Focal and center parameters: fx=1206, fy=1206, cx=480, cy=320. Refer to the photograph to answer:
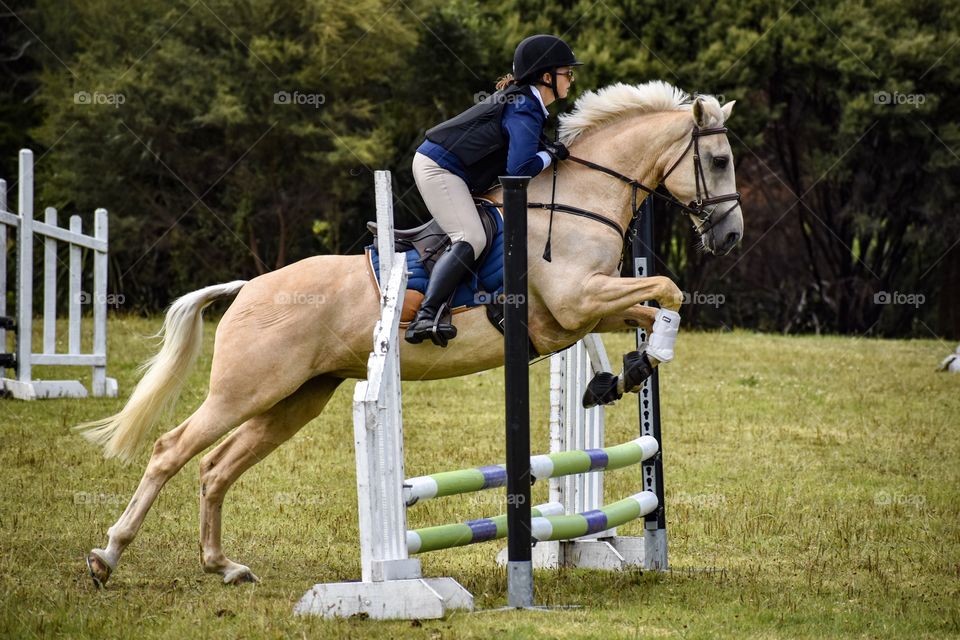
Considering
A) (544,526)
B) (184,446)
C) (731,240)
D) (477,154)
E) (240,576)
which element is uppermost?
(477,154)

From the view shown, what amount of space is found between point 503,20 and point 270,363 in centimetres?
1895

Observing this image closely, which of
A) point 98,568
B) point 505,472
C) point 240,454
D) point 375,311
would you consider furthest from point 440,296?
point 98,568

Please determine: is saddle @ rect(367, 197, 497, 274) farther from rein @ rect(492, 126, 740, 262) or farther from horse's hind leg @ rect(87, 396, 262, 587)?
horse's hind leg @ rect(87, 396, 262, 587)

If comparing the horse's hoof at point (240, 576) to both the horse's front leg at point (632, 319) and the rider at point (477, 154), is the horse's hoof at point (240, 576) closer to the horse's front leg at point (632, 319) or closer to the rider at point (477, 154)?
the rider at point (477, 154)

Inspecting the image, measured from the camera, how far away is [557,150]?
604cm

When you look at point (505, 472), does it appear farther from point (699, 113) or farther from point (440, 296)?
point (699, 113)

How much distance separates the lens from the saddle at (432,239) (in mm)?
5871

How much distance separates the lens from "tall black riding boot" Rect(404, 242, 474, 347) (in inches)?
222

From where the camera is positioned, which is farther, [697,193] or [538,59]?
[697,193]

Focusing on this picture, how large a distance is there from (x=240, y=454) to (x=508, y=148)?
207cm

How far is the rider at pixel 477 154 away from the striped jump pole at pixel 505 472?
0.71m

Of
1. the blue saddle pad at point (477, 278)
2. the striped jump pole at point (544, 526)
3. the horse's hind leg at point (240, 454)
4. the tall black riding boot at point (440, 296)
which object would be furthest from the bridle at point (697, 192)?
the horse's hind leg at point (240, 454)

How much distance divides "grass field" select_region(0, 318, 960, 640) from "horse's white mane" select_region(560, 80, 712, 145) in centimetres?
232

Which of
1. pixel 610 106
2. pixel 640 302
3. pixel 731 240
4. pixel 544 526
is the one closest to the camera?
pixel 544 526
